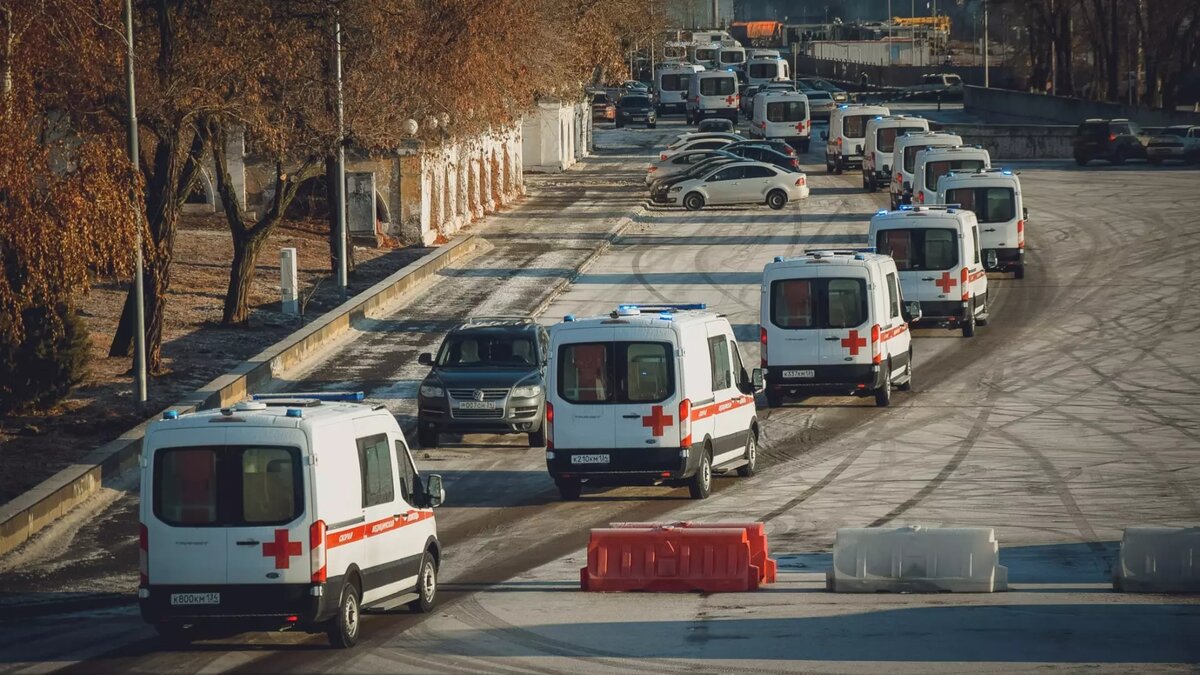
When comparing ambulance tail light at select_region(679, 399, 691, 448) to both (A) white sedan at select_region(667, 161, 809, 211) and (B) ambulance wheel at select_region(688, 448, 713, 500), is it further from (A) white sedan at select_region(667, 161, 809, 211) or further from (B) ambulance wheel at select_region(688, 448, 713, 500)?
(A) white sedan at select_region(667, 161, 809, 211)

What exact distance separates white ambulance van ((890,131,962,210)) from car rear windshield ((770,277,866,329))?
68.3 feet

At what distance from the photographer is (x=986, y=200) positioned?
3638 cm

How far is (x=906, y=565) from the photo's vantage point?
15.7m

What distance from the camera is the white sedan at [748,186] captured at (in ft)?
170

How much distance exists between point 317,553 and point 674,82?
285 feet

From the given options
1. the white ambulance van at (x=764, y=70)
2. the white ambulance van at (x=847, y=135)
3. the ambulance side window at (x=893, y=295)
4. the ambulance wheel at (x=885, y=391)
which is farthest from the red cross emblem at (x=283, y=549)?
the white ambulance van at (x=764, y=70)

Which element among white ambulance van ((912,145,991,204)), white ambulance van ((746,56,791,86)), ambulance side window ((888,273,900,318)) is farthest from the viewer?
white ambulance van ((746,56,791,86))

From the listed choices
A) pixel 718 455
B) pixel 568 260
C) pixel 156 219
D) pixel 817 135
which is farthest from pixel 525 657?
pixel 817 135

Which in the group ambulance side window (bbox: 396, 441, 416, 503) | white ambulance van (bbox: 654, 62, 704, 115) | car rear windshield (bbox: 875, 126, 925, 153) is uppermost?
white ambulance van (bbox: 654, 62, 704, 115)

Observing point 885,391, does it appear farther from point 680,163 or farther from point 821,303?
point 680,163

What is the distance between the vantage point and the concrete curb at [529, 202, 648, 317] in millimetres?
35844

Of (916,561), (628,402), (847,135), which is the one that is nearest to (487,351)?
(628,402)

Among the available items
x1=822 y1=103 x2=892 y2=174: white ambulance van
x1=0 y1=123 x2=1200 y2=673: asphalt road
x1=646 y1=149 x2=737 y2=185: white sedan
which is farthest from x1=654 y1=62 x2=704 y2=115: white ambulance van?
x1=0 y1=123 x2=1200 y2=673: asphalt road

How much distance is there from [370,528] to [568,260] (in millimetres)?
27986
